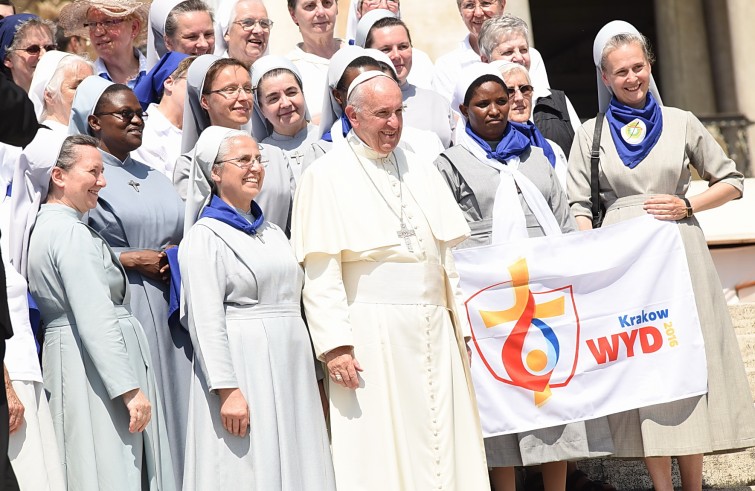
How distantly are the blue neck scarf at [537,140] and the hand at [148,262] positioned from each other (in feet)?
7.77

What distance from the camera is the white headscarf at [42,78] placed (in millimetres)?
7477

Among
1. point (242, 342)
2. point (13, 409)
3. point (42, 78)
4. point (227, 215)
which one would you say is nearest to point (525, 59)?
point (42, 78)

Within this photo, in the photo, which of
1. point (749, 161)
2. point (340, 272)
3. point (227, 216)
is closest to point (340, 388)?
point (340, 272)

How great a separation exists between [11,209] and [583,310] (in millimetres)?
3045

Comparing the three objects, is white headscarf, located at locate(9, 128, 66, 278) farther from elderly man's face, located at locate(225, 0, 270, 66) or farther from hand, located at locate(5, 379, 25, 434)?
elderly man's face, located at locate(225, 0, 270, 66)

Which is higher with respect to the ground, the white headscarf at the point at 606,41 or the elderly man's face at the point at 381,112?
the white headscarf at the point at 606,41

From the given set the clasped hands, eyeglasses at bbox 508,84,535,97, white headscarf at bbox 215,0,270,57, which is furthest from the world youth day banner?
white headscarf at bbox 215,0,270,57

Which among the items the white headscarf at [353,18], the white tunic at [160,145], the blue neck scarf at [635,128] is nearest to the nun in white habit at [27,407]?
the white tunic at [160,145]

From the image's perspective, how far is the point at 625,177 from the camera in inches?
289

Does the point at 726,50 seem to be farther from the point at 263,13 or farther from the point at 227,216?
the point at 227,216

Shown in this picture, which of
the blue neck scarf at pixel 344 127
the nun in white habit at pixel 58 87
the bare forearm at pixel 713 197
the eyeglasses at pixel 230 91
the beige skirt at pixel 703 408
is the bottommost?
the beige skirt at pixel 703 408

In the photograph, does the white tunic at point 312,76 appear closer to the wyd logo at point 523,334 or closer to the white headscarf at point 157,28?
the white headscarf at point 157,28

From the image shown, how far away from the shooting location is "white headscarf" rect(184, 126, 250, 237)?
616 cm

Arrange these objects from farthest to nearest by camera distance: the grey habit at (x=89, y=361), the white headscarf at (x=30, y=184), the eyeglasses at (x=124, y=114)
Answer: the eyeglasses at (x=124, y=114), the white headscarf at (x=30, y=184), the grey habit at (x=89, y=361)
